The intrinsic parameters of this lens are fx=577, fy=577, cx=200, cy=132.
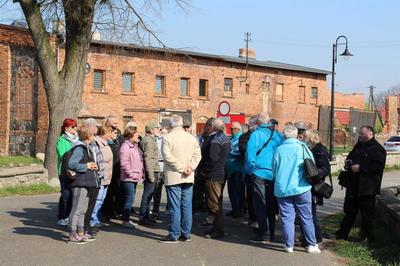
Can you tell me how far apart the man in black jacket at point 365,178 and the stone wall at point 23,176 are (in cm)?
903

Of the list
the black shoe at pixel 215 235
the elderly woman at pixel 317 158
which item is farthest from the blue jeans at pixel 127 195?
the elderly woman at pixel 317 158

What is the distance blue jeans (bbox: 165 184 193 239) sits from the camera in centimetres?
850

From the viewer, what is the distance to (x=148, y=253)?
781 cm

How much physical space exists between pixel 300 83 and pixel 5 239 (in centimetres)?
3921

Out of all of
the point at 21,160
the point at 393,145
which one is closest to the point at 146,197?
the point at 21,160

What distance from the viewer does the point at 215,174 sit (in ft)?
29.4

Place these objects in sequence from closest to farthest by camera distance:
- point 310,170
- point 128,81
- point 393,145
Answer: point 310,170 < point 128,81 < point 393,145

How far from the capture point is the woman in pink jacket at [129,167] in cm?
955

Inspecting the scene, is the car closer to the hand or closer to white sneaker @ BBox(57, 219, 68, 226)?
the hand

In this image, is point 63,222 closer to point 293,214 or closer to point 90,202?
point 90,202

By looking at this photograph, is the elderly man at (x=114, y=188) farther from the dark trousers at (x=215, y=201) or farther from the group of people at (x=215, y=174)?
the dark trousers at (x=215, y=201)

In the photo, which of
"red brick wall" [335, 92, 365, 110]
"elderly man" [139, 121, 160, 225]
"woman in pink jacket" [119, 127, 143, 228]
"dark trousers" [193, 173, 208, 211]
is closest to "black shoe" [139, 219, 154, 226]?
"elderly man" [139, 121, 160, 225]

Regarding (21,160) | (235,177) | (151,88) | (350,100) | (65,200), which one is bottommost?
(21,160)

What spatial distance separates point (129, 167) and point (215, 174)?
1.53 m
